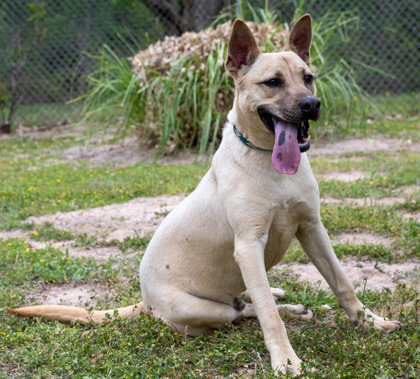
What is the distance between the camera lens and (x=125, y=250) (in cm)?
450

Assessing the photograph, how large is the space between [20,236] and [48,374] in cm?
257

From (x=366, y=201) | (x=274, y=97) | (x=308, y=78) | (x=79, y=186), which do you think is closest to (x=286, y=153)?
(x=274, y=97)

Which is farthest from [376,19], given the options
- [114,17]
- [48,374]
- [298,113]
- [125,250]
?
[48,374]

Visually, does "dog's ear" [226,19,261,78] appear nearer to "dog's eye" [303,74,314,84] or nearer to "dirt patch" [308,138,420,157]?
"dog's eye" [303,74,314,84]

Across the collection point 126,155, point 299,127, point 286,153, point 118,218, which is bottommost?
point 126,155

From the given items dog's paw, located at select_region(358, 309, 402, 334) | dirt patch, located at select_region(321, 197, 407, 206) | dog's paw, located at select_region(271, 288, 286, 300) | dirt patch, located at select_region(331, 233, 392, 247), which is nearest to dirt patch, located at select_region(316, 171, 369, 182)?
dirt patch, located at select_region(321, 197, 407, 206)

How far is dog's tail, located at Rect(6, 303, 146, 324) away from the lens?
10.4 ft

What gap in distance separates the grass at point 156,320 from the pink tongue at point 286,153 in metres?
0.91

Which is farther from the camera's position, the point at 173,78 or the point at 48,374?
the point at 173,78

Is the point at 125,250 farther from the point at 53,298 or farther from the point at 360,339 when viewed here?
the point at 360,339

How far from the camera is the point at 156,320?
3.03 m

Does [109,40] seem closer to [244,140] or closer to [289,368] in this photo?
[244,140]

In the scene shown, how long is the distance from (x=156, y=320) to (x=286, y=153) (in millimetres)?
1209

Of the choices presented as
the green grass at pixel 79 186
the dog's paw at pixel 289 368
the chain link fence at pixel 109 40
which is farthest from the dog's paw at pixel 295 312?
the chain link fence at pixel 109 40
